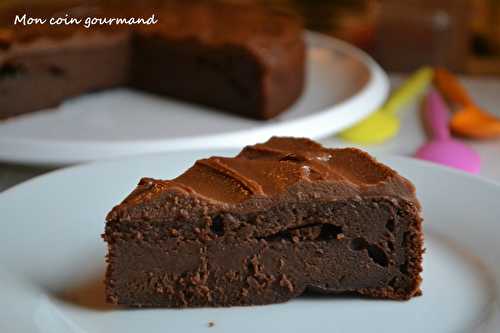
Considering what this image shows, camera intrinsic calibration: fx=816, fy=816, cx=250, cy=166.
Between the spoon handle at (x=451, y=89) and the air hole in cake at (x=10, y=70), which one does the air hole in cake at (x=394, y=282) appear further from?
the air hole in cake at (x=10, y=70)

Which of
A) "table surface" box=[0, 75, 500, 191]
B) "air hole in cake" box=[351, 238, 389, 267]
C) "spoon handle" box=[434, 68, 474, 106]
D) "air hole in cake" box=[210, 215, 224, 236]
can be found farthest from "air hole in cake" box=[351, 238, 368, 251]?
"spoon handle" box=[434, 68, 474, 106]

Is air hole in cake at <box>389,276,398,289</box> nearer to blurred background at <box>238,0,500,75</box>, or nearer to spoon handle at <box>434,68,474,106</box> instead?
spoon handle at <box>434,68,474,106</box>

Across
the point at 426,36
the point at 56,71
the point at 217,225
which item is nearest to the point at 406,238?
the point at 217,225

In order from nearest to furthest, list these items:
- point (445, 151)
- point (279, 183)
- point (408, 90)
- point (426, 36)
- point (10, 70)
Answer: point (279, 183)
point (445, 151)
point (10, 70)
point (408, 90)
point (426, 36)

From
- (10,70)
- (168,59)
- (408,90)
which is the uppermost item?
(10,70)

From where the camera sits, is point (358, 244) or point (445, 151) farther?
point (445, 151)

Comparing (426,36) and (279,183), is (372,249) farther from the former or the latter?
(426,36)
